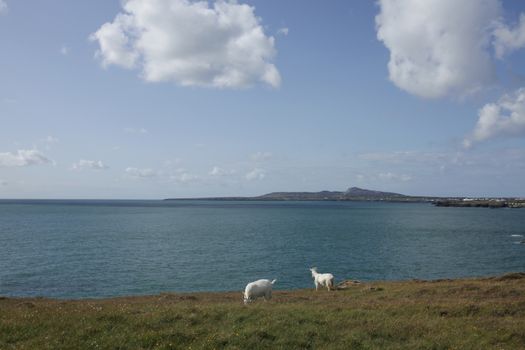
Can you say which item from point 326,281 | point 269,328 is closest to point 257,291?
point 269,328

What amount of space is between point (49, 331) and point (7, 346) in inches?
63.4

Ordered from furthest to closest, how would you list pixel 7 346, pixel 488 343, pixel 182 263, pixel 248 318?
1. pixel 182 263
2. pixel 248 318
3. pixel 488 343
4. pixel 7 346

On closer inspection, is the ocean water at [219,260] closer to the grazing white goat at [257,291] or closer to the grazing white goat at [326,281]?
the grazing white goat at [326,281]

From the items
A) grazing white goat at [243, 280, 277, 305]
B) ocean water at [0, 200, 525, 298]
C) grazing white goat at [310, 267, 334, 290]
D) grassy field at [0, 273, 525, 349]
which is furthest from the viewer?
ocean water at [0, 200, 525, 298]

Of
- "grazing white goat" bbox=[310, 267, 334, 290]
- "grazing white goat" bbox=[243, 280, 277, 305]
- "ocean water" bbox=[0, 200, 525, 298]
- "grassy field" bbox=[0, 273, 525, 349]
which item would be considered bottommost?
"ocean water" bbox=[0, 200, 525, 298]

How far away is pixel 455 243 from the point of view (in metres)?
93.8

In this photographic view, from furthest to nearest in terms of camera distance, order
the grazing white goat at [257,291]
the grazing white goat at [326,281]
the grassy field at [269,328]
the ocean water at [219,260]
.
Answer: the ocean water at [219,260], the grazing white goat at [326,281], the grazing white goat at [257,291], the grassy field at [269,328]

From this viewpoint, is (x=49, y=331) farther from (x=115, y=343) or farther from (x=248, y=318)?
(x=248, y=318)

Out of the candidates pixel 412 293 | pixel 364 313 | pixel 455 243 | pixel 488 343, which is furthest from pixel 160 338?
pixel 455 243

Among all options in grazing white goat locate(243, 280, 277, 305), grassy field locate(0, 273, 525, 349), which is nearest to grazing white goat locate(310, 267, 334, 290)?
grazing white goat locate(243, 280, 277, 305)


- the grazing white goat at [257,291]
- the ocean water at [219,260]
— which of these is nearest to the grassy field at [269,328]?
the grazing white goat at [257,291]

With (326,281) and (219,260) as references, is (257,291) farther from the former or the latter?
(219,260)

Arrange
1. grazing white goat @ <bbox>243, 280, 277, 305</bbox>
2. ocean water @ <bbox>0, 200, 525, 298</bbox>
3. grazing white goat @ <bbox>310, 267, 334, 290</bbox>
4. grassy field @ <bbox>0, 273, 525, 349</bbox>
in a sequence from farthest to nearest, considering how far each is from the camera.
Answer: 1. ocean water @ <bbox>0, 200, 525, 298</bbox>
2. grazing white goat @ <bbox>310, 267, 334, 290</bbox>
3. grazing white goat @ <bbox>243, 280, 277, 305</bbox>
4. grassy field @ <bbox>0, 273, 525, 349</bbox>

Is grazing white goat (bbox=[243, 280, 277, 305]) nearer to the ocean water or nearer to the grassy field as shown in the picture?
the grassy field
